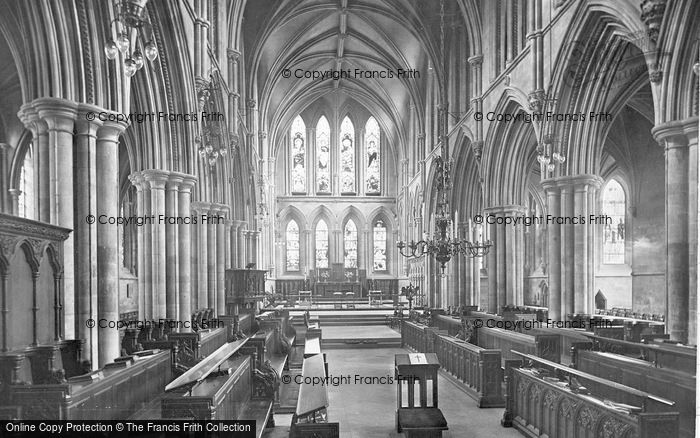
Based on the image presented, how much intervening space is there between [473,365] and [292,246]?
28.7 m

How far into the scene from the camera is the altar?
1391 inches

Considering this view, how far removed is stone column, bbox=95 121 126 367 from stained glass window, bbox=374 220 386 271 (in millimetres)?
30445

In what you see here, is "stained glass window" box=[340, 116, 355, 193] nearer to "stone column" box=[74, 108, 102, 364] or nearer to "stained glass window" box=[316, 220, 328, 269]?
"stained glass window" box=[316, 220, 328, 269]

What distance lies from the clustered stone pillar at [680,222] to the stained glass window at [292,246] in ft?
97.4

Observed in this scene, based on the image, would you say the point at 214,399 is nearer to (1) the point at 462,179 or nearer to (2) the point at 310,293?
(1) the point at 462,179

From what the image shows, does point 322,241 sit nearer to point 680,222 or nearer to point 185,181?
point 185,181

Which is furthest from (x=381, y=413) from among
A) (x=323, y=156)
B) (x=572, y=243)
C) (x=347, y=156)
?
(x=347, y=156)

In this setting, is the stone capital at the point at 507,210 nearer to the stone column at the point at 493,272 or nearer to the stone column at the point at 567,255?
the stone column at the point at 493,272

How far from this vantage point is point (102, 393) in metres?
6.00

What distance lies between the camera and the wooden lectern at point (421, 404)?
22.9 ft

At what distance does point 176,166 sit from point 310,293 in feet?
73.7

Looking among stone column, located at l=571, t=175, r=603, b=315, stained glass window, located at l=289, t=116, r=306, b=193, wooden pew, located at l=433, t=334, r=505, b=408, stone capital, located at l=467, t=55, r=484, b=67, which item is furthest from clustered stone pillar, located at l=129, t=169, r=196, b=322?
stained glass window, located at l=289, t=116, r=306, b=193

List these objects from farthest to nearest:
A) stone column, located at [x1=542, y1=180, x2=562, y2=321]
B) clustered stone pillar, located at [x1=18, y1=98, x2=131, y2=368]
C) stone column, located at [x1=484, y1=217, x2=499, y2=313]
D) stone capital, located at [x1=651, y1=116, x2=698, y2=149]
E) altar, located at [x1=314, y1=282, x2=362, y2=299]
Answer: altar, located at [x1=314, y1=282, x2=362, y2=299]
stone column, located at [x1=484, y1=217, x2=499, y2=313]
stone column, located at [x1=542, y1=180, x2=562, y2=321]
stone capital, located at [x1=651, y1=116, x2=698, y2=149]
clustered stone pillar, located at [x1=18, y1=98, x2=131, y2=368]

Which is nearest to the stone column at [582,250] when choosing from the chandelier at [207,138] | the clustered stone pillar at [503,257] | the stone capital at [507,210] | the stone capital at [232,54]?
the clustered stone pillar at [503,257]
